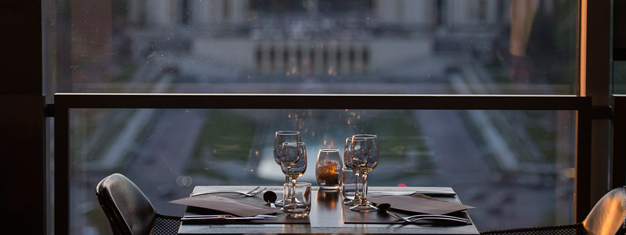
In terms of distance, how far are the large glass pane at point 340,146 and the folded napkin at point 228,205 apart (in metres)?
1.03

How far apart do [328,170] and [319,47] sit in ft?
3.13

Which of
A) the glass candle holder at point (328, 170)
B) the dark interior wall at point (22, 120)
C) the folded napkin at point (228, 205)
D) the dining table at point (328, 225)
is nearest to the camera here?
the dining table at point (328, 225)

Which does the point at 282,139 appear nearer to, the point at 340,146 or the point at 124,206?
the point at 124,206

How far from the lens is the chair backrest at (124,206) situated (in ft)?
5.14

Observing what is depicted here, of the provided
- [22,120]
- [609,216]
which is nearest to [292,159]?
[609,216]

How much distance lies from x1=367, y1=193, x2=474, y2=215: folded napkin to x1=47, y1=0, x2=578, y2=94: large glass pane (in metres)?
1.07

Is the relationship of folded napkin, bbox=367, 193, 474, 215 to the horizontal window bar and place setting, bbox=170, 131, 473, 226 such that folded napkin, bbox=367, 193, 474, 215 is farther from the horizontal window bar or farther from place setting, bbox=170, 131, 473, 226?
the horizontal window bar

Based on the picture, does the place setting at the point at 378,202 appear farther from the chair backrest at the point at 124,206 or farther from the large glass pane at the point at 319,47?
the large glass pane at the point at 319,47

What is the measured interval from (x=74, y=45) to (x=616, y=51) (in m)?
2.57

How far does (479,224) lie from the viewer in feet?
8.80

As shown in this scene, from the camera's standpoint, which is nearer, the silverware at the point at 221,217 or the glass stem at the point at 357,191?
the silverware at the point at 221,217

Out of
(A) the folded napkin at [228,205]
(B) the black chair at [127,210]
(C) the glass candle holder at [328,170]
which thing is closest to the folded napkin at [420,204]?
(C) the glass candle holder at [328,170]

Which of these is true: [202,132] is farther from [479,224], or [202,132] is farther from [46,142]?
[479,224]

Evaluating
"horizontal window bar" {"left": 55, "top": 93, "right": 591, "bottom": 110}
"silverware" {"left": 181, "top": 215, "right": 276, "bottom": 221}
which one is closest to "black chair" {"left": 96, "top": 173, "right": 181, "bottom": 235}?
"silverware" {"left": 181, "top": 215, "right": 276, "bottom": 221}
